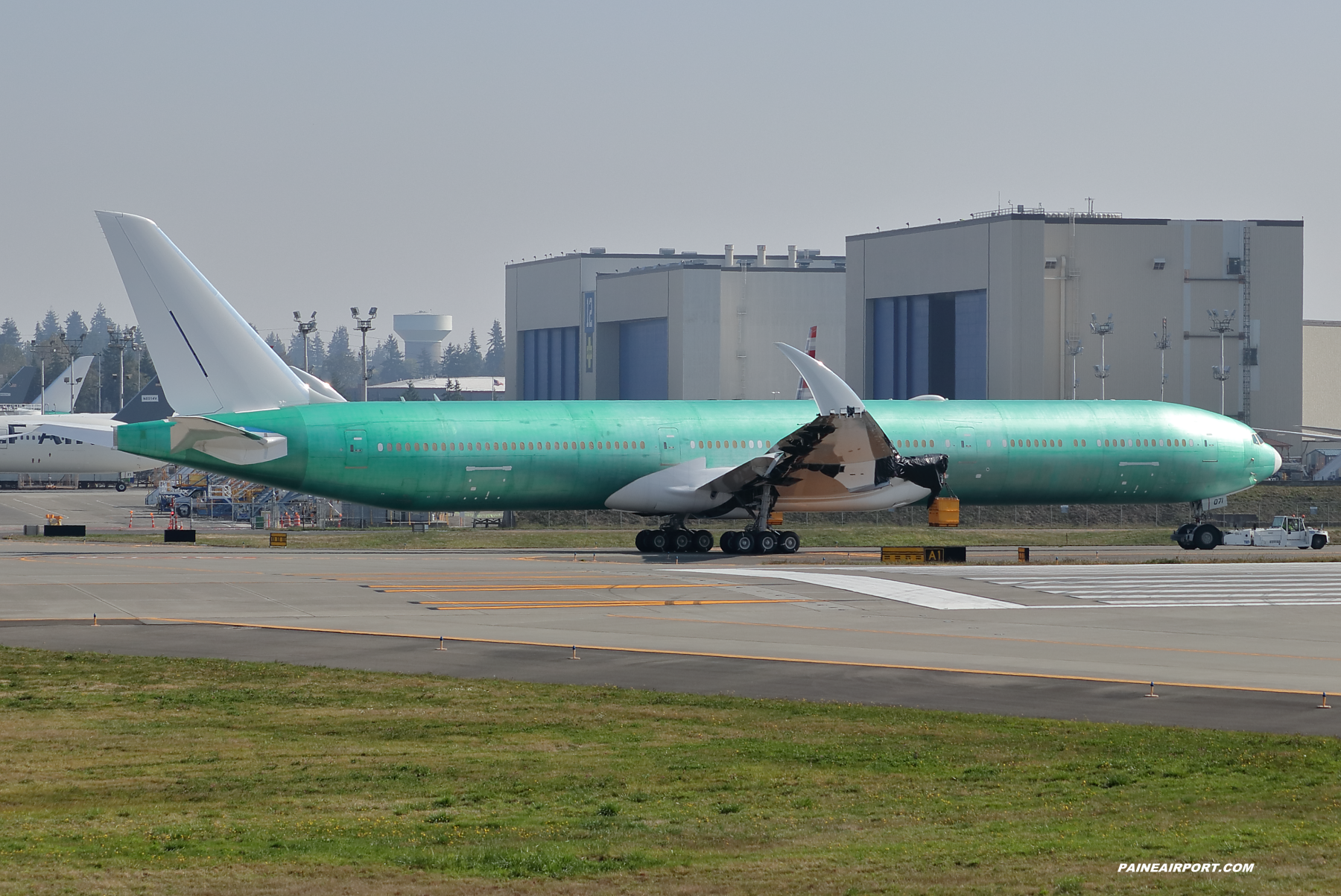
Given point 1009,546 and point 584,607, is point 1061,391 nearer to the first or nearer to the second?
point 1009,546

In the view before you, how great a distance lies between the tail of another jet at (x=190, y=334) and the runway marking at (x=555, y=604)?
1667 cm

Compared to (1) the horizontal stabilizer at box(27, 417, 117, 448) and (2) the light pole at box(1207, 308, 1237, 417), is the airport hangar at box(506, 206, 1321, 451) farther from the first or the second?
(1) the horizontal stabilizer at box(27, 417, 117, 448)

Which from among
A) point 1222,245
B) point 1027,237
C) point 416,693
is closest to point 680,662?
point 416,693

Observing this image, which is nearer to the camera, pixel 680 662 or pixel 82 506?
pixel 680 662

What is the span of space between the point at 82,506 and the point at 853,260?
58798 millimetres

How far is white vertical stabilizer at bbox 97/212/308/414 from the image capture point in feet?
149

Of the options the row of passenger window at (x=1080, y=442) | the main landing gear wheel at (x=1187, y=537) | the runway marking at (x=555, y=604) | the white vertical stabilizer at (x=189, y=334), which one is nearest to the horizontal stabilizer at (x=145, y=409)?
the white vertical stabilizer at (x=189, y=334)

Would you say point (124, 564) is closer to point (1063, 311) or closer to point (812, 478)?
point (812, 478)

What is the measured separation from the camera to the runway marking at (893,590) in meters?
34.0

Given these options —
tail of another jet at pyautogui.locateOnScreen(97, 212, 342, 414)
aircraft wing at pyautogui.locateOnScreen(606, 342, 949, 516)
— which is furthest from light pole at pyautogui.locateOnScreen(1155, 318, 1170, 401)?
tail of another jet at pyautogui.locateOnScreen(97, 212, 342, 414)

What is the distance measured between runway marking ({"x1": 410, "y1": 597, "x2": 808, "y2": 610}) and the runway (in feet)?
0.36

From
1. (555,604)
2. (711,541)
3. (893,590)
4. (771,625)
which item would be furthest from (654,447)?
(771,625)

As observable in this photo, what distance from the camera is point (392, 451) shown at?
48406 millimetres

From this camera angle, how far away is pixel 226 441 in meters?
45.9
